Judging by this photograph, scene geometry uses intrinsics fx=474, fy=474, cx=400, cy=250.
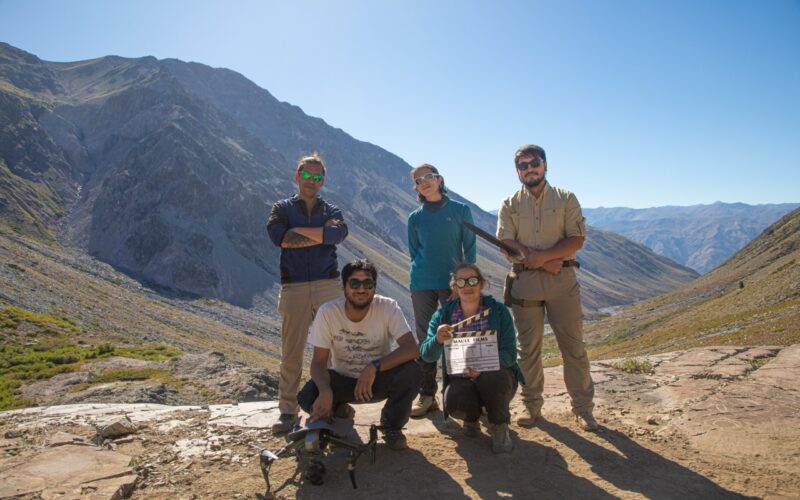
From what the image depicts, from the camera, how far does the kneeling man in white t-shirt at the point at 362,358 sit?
5391mm

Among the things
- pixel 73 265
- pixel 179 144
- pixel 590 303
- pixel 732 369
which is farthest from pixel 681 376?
pixel 590 303

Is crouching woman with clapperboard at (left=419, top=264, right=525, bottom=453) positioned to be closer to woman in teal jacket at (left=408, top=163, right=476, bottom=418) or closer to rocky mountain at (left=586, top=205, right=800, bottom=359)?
woman in teal jacket at (left=408, top=163, right=476, bottom=418)

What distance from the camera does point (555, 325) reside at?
242 inches

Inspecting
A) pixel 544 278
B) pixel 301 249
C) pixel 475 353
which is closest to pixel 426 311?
pixel 475 353

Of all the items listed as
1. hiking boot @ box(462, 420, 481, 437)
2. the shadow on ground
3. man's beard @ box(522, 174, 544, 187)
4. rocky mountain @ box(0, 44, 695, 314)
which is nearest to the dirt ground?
the shadow on ground

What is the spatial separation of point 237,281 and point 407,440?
83434mm

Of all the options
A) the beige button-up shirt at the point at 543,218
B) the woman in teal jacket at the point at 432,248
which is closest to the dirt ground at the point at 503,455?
the woman in teal jacket at the point at 432,248

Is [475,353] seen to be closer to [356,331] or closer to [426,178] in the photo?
[356,331]

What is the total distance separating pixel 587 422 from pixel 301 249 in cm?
445

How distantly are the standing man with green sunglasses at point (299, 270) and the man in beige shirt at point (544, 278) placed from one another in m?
2.42

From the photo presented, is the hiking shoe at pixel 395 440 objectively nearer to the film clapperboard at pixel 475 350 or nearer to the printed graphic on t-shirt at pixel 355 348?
the printed graphic on t-shirt at pixel 355 348

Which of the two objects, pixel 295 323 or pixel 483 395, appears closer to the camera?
pixel 483 395

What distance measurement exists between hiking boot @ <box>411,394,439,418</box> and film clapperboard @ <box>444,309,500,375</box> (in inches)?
63.6

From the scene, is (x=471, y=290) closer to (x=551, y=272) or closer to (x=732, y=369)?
(x=551, y=272)
